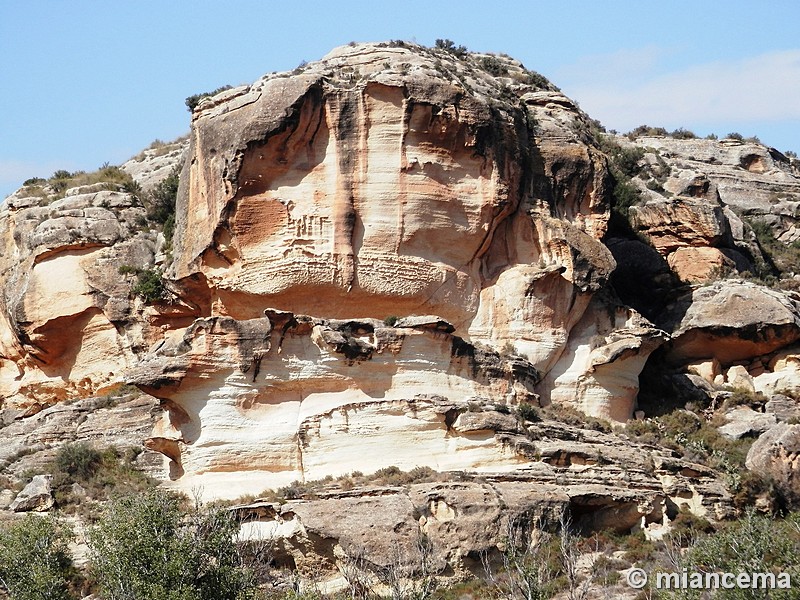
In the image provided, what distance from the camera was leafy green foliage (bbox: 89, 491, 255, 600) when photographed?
31516mm

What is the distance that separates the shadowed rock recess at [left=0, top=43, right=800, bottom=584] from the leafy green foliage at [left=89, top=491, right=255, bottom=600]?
2.52m

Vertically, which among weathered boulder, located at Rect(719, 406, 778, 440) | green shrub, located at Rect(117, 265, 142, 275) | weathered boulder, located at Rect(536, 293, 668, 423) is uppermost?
green shrub, located at Rect(117, 265, 142, 275)

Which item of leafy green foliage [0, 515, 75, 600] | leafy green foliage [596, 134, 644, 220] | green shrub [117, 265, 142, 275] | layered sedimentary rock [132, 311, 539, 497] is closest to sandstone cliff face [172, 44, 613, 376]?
layered sedimentary rock [132, 311, 539, 497]

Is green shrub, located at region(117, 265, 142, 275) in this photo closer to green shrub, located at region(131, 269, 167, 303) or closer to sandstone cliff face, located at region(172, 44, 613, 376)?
green shrub, located at region(131, 269, 167, 303)

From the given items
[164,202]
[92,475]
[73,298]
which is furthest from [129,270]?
[92,475]

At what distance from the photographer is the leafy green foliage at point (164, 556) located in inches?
1241

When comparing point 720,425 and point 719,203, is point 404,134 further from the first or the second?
point 719,203

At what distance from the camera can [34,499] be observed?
3800cm

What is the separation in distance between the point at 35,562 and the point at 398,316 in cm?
1270

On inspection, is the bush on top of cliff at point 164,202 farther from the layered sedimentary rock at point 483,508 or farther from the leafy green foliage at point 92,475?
the layered sedimentary rock at point 483,508

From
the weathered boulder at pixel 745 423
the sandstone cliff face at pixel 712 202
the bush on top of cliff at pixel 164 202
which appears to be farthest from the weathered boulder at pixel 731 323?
the bush on top of cliff at pixel 164 202

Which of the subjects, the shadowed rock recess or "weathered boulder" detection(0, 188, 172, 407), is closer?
the shadowed rock recess

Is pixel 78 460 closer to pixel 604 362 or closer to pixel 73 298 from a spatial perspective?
pixel 73 298

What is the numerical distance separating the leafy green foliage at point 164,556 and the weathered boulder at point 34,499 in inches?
157
